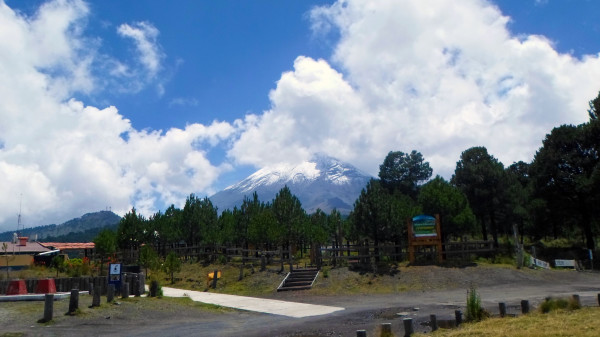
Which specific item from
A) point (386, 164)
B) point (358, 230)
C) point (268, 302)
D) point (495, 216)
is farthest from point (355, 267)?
point (386, 164)

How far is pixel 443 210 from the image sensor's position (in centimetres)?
3584

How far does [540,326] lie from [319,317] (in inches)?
329

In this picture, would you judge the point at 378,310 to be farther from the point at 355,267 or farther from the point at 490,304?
the point at 355,267

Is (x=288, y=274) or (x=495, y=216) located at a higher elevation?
(x=495, y=216)

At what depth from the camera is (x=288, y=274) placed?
3025cm

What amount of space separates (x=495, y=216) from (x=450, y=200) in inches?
792

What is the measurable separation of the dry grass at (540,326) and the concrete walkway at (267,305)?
7.74m

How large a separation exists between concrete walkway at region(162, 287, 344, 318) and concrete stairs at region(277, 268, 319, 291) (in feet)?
11.4

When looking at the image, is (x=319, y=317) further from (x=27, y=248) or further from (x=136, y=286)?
(x=27, y=248)

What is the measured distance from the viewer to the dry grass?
34.2 feet

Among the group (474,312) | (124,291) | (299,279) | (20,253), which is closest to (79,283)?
(124,291)

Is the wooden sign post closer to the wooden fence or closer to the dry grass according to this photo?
the wooden fence

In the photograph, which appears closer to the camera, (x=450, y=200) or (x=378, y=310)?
(x=378, y=310)

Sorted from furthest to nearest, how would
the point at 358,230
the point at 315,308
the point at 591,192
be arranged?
the point at 591,192 → the point at 358,230 → the point at 315,308
